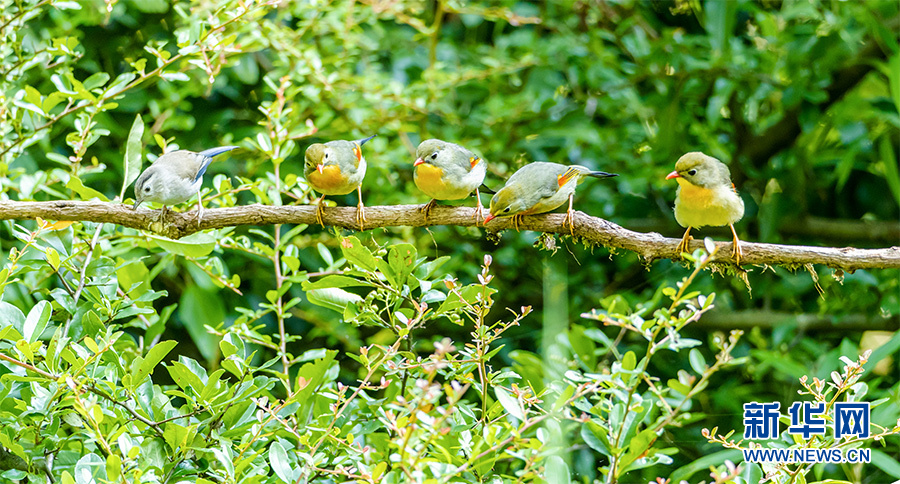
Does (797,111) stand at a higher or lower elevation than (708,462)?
higher

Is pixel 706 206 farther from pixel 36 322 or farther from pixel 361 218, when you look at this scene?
pixel 36 322

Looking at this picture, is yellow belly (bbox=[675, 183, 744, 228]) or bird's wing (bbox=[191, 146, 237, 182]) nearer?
yellow belly (bbox=[675, 183, 744, 228])

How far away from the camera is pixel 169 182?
2.44m

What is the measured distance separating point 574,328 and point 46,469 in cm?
211

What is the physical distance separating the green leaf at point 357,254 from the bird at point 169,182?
603mm

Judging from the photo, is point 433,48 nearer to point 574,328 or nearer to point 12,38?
point 574,328

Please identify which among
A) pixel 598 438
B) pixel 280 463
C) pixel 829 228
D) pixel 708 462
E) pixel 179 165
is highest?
pixel 179 165

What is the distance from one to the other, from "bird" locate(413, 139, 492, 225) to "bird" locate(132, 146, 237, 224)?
2.50ft

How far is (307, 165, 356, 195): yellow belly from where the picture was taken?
2.58 metres

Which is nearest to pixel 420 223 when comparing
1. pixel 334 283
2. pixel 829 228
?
pixel 334 283

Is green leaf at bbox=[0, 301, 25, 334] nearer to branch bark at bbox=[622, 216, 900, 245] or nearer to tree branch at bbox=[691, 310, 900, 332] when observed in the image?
branch bark at bbox=[622, 216, 900, 245]

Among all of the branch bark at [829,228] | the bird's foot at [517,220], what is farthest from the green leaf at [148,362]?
the branch bark at [829,228]

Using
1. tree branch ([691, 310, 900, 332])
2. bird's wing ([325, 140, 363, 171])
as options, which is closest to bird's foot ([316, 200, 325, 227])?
bird's wing ([325, 140, 363, 171])

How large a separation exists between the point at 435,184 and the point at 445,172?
0.06 m
